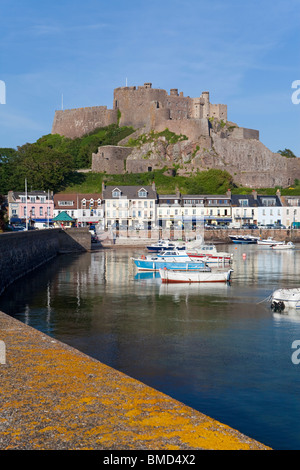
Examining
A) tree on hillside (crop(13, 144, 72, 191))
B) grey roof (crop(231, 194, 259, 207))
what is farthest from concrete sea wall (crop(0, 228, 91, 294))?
grey roof (crop(231, 194, 259, 207))

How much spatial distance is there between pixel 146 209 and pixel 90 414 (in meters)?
82.1

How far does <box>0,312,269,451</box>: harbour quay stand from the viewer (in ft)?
18.3

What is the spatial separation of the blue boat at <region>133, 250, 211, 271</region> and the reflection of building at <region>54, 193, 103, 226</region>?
4544 centimetres

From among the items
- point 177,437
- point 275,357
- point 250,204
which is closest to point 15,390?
point 177,437

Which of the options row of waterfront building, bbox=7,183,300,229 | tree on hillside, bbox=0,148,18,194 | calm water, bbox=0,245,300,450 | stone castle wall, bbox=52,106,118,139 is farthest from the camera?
stone castle wall, bbox=52,106,118,139

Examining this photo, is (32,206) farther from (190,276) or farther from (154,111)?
(190,276)

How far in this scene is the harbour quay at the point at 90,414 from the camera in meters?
5.59

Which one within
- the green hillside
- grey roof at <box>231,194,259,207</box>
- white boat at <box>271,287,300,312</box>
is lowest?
white boat at <box>271,287,300,312</box>

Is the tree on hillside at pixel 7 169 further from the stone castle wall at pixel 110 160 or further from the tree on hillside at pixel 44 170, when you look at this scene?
the stone castle wall at pixel 110 160

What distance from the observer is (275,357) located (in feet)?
58.6

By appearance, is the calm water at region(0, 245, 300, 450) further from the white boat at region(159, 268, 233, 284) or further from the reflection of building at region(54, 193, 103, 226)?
the reflection of building at region(54, 193, 103, 226)

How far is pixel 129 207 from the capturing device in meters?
87.6
